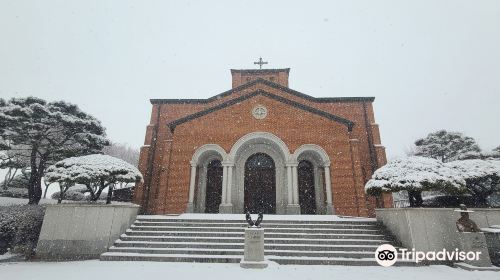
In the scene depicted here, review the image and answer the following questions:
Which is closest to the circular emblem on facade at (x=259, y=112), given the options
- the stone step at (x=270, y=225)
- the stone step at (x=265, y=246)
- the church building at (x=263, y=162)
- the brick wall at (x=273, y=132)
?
the church building at (x=263, y=162)

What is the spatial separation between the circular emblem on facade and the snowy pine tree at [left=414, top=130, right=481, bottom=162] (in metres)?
16.1

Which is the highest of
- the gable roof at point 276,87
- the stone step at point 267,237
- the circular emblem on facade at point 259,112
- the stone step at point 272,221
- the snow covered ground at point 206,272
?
the gable roof at point 276,87

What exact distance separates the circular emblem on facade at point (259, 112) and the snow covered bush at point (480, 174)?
9427 mm

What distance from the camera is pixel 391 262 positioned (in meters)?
7.99

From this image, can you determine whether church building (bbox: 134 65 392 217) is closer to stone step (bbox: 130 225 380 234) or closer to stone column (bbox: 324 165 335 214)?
stone column (bbox: 324 165 335 214)

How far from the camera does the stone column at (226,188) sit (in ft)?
46.5

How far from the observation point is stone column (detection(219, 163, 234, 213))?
14.2 m

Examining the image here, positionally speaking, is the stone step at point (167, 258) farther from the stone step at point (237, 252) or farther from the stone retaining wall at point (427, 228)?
the stone retaining wall at point (427, 228)

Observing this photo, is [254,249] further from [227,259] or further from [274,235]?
[274,235]

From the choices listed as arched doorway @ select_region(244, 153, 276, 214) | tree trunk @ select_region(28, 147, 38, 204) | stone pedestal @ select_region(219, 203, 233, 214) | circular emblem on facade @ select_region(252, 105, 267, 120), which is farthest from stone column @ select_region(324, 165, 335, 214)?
tree trunk @ select_region(28, 147, 38, 204)

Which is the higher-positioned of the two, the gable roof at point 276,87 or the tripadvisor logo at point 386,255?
the gable roof at point 276,87

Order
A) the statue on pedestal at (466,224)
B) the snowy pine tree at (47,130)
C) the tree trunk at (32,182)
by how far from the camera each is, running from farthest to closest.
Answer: the tree trunk at (32,182), the snowy pine tree at (47,130), the statue on pedestal at (466,224)

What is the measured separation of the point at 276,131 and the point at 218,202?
18.4 feet

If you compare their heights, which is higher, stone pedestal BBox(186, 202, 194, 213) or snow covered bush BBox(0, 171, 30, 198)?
snow covered bush BBox(0, 171, 30, 198)
